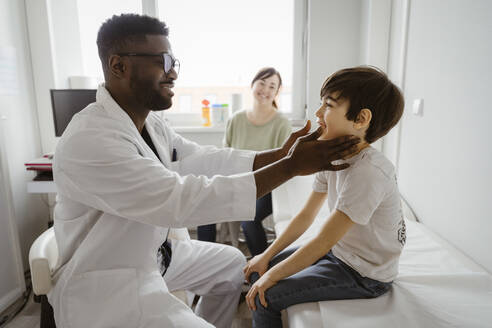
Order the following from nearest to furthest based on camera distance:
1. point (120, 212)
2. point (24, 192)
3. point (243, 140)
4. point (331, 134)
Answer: point (120, 212), point (331, 134), point (24, 192), point (243, 140)

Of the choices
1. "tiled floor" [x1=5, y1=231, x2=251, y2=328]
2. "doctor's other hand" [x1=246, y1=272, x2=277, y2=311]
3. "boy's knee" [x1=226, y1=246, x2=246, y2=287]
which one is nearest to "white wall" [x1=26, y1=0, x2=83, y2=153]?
"tiled floor" [x1=5, y1=231, x2=251, y2=328]

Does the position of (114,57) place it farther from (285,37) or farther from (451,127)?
Result: (285,37)

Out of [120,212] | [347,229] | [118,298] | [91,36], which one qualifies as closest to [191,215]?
[120,212]

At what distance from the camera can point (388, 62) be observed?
213cm

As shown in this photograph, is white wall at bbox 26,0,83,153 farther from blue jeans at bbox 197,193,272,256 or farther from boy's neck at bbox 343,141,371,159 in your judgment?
boy's neck at bbox 343,141,371,159

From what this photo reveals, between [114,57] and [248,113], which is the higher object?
[114,57]

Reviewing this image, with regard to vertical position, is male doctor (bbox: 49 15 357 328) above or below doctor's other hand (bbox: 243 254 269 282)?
above

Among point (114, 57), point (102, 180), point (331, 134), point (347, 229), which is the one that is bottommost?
point (347, 229)

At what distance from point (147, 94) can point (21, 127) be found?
4.68 ft

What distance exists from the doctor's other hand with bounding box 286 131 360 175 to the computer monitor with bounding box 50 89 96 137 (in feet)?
5.28

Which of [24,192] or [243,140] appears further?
[243,140]

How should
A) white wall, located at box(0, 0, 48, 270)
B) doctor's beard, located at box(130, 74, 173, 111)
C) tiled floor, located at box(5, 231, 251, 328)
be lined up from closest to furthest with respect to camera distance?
doctor's beard, located at box(130, 74, 173, 111) → tiled floor, located at box(5, 231, 251, 328) → white wall, located at box(0, 0, 48, 270)

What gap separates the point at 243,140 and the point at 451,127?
131 cm

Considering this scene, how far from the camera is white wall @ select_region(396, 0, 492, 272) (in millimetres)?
1197
